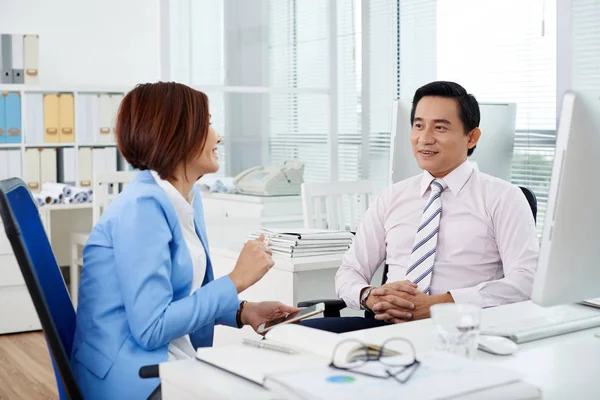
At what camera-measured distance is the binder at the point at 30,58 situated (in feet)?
17.1

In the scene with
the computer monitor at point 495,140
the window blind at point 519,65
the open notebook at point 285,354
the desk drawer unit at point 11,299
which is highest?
the window blind at point 519,65

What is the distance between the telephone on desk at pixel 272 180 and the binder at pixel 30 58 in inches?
61.9

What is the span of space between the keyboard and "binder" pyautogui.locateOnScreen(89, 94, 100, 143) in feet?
13.4

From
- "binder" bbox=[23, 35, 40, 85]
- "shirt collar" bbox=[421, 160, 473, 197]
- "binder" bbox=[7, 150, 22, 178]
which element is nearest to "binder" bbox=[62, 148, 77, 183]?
"binder" bbox=[7, 150, 22, 178]

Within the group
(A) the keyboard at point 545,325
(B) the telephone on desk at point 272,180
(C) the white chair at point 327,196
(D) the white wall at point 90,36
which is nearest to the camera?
(A) the keyboard at point 545,325

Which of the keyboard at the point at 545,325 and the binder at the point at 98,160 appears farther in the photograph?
the binder at the point at 98,160

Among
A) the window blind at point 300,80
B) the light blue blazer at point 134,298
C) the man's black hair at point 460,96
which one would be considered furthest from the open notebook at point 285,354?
the window blind at point 300,80

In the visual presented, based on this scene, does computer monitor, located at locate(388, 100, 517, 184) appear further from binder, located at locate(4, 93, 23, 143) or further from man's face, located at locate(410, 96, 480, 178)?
binder, located at locate(4, 93, 23, 143)

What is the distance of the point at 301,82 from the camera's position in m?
5.12

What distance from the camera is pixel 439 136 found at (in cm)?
238

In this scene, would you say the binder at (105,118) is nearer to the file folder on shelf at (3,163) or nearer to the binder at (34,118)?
the binder at (34,118)

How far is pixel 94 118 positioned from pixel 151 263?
12.8 ft

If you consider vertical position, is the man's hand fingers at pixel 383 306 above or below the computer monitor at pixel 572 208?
below

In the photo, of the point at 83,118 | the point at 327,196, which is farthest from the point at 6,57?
the point at 327,196
